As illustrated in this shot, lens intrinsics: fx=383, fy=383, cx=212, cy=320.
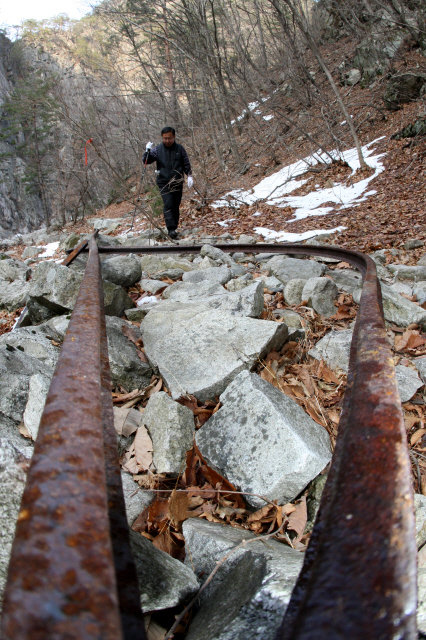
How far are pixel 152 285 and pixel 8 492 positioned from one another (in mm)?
3135

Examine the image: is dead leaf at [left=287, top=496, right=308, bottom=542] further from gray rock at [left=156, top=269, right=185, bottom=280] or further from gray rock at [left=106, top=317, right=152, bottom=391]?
gray rock at [left=156, top=269, right=185, bottom=280]

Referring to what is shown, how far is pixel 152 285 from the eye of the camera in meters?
4.06

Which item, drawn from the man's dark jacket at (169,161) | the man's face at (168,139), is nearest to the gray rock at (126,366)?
the man's dark jacket at (169,161)

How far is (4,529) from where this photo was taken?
3.18 feet

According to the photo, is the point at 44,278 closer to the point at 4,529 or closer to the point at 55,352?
the point at 55,352

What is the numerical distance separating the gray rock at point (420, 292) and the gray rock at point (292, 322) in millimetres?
1276

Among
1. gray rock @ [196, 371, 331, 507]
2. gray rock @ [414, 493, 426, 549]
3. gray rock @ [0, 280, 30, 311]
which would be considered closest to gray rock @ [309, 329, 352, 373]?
gray rock @ [196, 371, 331, 507]

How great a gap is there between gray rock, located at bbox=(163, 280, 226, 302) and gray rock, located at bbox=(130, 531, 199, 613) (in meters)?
2.44

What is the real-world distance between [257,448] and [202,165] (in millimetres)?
9874

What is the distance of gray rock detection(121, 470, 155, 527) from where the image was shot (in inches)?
60.4

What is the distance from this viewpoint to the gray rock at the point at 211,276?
378 cm

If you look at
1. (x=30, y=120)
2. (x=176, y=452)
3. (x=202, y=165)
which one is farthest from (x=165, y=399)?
(x=30, y=120)

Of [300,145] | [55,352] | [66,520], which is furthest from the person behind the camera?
[300,145]

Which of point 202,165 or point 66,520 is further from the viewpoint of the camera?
point 202,165
